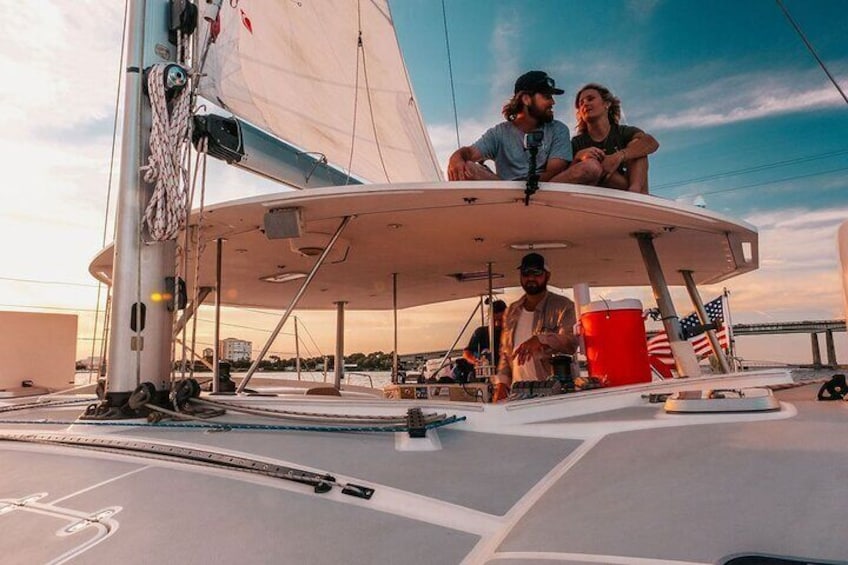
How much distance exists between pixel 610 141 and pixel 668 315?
1.32 metres

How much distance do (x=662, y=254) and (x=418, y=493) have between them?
396 centimetres

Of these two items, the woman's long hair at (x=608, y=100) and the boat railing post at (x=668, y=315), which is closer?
the boat railing post at (x=668, y=315)

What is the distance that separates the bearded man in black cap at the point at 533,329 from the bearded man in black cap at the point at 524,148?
0.77 metres

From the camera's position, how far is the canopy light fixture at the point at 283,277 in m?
5.80

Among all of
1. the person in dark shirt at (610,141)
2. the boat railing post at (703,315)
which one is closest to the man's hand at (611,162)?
the person in dark shirt at (610,141)

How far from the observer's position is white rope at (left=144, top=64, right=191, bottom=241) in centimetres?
286

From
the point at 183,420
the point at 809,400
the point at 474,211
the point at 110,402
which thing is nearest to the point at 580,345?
the point at 474,211

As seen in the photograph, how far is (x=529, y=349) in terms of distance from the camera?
158 inches

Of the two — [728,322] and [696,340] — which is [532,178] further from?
[728,322]

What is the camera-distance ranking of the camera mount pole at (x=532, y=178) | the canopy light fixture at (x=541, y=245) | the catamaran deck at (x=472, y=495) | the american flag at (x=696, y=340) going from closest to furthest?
the catamaran deck at (x=472, y=495) → the camera mount pole at (x=532, y=178) → the canopy light fixture at (x=541, y=245) → the american flag at (x=696, y=340)

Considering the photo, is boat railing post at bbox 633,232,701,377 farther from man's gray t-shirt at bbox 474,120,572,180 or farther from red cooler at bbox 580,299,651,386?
man's gray t-shirt at bbox 474,120,572,180

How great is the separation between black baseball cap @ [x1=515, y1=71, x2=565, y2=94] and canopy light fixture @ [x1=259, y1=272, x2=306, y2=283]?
2954 mm

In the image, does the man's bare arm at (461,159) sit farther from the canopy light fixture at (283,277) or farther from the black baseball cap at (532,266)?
the canopy light fixture at (283,277)

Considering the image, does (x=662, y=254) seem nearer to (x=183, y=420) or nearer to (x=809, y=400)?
(x=809, y=400)
